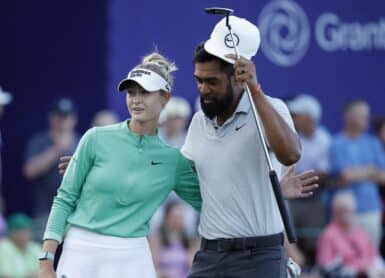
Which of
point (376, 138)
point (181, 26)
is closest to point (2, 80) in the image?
point (181, 26)

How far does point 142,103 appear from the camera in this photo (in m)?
7.40

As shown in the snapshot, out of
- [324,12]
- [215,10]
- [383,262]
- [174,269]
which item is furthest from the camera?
[324,12]

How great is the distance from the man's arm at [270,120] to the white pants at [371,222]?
6041mm

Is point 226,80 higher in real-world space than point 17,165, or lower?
higher

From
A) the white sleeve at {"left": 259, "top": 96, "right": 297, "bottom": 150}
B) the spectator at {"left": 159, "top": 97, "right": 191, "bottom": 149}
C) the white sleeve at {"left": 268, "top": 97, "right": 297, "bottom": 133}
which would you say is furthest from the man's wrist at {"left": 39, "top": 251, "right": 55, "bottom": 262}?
the spectator at {"left": 159, "top": 97, "right": 191, "bottom": 149}

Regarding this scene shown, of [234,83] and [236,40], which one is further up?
[236,40]

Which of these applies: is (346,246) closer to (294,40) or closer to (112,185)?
(294,40)

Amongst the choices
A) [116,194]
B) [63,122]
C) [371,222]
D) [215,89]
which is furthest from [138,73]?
[371,222]

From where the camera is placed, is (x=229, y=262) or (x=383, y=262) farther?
(x=383, y=262)

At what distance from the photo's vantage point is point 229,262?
7285 millimetres

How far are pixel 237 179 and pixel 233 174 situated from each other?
0.03 metres

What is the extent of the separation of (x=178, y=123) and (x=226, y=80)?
17.3ft

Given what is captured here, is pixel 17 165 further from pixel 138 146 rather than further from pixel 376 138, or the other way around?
pixel 138 146

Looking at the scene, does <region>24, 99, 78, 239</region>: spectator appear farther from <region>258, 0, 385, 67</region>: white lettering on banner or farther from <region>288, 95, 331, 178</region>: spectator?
<region>258, 0, 385, 67</region>: white lettering on banner
